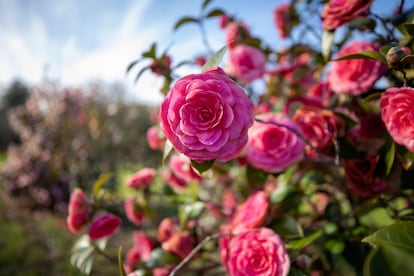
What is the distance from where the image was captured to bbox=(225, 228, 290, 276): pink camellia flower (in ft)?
1.83

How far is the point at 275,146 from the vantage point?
28.2 inches

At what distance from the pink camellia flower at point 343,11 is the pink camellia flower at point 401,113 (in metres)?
0.23

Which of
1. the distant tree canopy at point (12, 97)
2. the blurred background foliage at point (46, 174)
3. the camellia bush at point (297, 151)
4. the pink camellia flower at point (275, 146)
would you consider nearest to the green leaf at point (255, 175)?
the camellia bush at point (297, 151)

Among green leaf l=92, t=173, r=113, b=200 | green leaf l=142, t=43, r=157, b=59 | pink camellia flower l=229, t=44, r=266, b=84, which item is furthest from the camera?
pink camellia flower l=229, t=44, r=266, b=84

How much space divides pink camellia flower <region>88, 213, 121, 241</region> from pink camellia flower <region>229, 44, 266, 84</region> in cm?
62

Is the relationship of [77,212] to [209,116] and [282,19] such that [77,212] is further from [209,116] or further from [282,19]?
[282,19]

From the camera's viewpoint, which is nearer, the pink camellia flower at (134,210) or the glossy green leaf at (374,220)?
the glossy green leaf at (374,220)

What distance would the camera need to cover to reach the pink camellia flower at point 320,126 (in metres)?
0.70

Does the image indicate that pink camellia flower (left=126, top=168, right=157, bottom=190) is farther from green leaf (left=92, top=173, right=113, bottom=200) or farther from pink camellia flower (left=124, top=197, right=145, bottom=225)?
green leaf (left=92, top=173, right=113, bottom=200)

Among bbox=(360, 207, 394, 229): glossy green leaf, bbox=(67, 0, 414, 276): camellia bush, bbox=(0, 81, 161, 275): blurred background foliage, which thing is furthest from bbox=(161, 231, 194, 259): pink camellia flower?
bbox=(0, 81, 161, 275): blurred background foliage

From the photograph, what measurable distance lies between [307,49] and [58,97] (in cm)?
427

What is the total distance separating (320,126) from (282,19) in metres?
0.71

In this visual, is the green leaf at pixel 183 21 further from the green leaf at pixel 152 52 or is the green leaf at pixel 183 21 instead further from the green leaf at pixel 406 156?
the green leaf at pixel 406 156

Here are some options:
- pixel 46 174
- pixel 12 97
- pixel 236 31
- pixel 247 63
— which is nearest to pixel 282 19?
pixel 236 31
